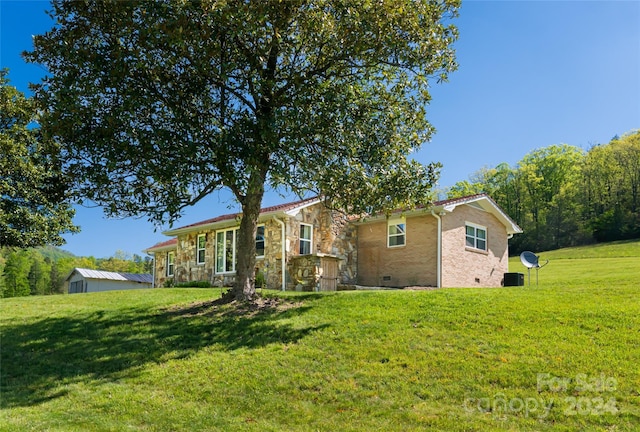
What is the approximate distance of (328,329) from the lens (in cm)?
983

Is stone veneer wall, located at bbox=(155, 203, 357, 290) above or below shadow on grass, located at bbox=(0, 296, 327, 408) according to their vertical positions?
above

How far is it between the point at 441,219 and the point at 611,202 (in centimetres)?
4240

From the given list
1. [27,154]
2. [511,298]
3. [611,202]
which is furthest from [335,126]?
[611,202]

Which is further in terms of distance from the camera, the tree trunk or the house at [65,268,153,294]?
the house at [65,268,153,294]

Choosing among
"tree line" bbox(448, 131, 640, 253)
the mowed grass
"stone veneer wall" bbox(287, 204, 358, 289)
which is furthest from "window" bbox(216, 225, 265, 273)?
"tree line" bbox(448, 131, 640, 253)

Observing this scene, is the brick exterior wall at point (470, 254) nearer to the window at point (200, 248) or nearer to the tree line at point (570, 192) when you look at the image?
the window at point (200, 248)

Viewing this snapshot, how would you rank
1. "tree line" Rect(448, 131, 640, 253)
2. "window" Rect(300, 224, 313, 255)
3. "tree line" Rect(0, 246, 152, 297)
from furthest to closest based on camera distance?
"tree line" Rect(0, 246, 152, 297) → "tree line" Rect(448, 131, 640, 253) → "window" Rect(300, 224, 313, 255)

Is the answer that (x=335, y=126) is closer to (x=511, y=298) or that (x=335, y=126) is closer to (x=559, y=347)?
(x=511, y=298)

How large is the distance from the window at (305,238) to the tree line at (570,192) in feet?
126

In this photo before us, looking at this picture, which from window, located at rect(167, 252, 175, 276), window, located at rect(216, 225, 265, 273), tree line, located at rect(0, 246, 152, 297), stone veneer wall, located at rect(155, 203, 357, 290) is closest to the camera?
stone veneer wall, located at rect(155, 203, 357, 290)

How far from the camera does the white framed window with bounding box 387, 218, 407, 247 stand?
19562 millimetres

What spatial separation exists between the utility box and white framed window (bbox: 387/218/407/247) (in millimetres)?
4472

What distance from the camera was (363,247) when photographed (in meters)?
21.0

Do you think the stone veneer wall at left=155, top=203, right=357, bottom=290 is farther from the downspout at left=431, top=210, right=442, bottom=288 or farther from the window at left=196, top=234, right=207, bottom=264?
the downspout at left=431, top=210, right=442, bottom=288
